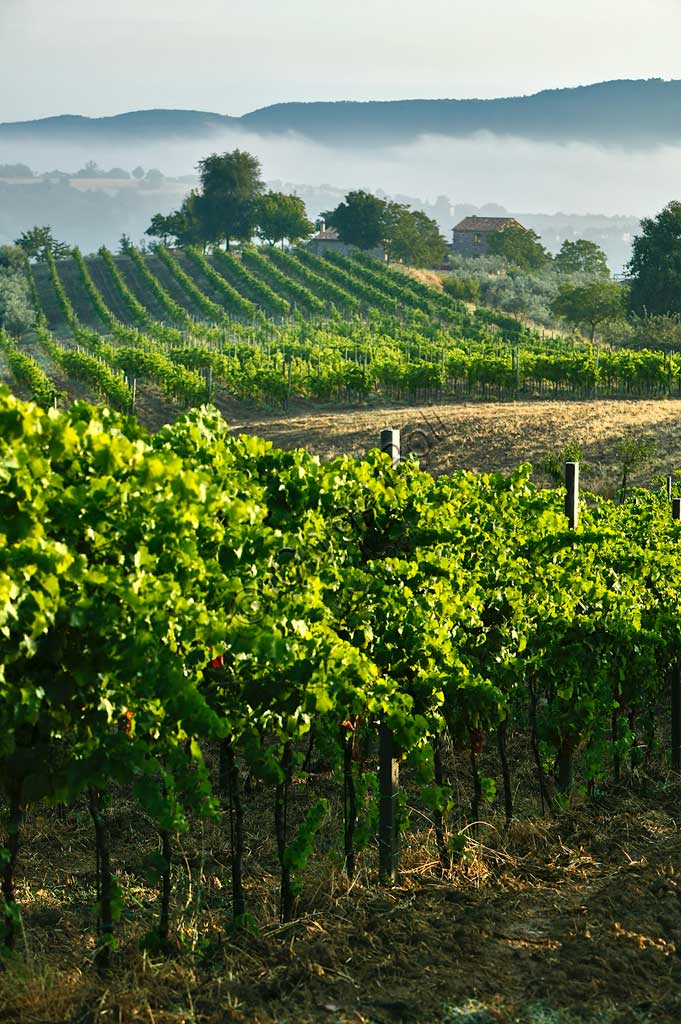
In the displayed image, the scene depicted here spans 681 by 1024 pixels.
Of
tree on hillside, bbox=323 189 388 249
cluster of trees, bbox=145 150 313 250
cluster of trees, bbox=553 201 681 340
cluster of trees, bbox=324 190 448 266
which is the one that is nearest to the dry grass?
cluster of trees, bbox=553 201 681 340

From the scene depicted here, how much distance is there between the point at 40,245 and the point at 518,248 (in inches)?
1582

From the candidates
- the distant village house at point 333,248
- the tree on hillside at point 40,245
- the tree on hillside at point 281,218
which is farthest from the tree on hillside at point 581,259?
the tree on hillside at point 40,245

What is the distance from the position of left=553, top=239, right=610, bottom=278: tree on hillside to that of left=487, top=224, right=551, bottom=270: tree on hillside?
1.69 m

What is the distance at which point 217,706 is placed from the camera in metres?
6.63

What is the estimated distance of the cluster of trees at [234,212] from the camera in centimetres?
9756

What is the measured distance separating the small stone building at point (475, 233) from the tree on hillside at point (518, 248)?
8.77 ft

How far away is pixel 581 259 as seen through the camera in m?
104

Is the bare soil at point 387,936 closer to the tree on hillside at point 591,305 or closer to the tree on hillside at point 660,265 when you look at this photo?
the tree on hillside at point 591,305

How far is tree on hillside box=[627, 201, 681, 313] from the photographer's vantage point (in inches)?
2749

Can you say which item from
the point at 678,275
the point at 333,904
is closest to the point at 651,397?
the point at 678,275

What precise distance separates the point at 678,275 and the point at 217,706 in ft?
223

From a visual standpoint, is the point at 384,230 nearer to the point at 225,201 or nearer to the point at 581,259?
the point at 225,201

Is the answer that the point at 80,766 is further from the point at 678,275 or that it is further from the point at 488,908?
the point at 678,275

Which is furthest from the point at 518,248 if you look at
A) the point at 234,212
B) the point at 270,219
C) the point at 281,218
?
the point at 234,212
